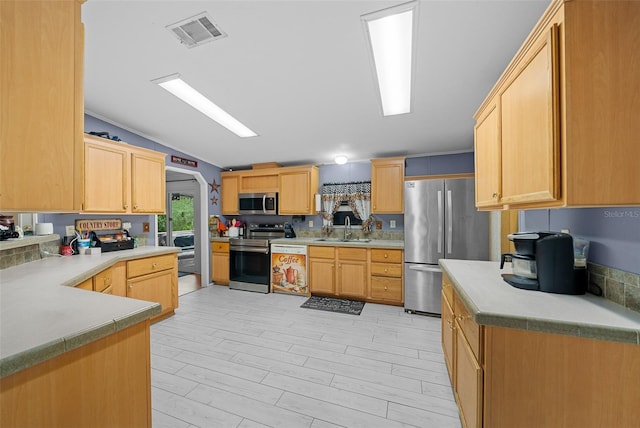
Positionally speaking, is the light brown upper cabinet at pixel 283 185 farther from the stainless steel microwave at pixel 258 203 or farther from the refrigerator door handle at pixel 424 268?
the refrigerator door handle at pixel 424 268

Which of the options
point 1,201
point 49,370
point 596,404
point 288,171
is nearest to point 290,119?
point 288,171

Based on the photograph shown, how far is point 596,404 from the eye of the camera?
957 millimetres

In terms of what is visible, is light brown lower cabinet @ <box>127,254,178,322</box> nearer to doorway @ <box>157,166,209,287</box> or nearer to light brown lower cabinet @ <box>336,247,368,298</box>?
doorway @ <box>157,166,209,287</box>

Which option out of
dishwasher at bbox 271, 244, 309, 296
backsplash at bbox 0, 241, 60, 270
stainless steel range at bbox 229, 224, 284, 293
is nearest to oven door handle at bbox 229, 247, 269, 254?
stainless steel range at bbox 229, 224, 284, 293

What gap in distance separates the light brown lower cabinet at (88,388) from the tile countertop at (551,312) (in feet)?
4.97

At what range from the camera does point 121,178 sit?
116 inches

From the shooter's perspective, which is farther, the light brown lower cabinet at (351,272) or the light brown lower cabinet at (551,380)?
the light brown lower cabinet at (351,272)

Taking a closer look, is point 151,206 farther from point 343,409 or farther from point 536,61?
point 536,61

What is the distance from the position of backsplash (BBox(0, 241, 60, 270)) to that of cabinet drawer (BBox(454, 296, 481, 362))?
3.25m

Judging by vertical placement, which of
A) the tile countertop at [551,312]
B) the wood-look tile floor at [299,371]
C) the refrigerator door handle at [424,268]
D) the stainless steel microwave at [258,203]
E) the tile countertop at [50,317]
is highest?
the stainless steel microwave at [258,203]

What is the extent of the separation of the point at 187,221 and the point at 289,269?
367 cm

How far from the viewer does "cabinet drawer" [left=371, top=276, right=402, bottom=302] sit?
11.6 ft

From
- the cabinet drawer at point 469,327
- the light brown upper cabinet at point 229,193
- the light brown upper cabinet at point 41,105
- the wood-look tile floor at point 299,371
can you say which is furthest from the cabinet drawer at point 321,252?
the light brown upper cabinet at point 41,105

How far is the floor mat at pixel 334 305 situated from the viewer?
340 cm
